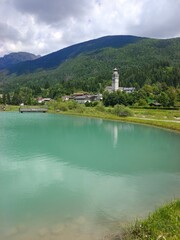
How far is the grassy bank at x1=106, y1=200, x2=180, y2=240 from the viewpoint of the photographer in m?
8.73

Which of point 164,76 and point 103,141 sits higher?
point 164,76

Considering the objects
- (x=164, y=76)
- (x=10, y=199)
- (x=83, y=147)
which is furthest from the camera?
(x=164, y=76)

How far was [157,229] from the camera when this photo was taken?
9.15 metres

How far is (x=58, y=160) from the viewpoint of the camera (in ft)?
76.6

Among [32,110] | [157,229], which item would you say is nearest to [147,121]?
[157,229]

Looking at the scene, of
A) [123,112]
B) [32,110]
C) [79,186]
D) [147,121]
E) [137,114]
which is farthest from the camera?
[32,110]

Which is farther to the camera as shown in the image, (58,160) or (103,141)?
(103,141)

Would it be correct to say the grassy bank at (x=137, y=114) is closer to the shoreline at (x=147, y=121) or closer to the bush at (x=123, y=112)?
the shoreline at (x=147, y=121)

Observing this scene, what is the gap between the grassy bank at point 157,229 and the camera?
873 cm

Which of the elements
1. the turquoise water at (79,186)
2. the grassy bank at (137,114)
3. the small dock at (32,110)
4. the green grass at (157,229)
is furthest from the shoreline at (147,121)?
the green grass at (157,229)

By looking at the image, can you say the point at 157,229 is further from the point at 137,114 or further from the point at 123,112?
the point at 137,114

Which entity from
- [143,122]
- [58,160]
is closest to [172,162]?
[58,160]

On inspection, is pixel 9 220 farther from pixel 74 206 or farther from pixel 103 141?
pixel 103 141

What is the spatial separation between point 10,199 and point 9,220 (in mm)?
2549
